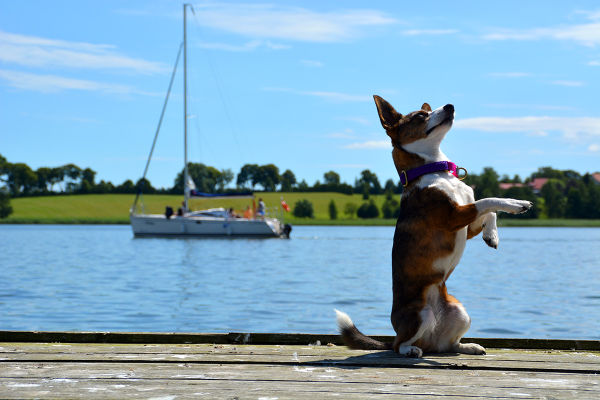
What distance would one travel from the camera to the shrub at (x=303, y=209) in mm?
101438

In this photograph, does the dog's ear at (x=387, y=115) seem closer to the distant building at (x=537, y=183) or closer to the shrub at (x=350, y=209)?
the shrub at (x=350, y=209)

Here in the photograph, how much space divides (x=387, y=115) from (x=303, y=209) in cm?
9692

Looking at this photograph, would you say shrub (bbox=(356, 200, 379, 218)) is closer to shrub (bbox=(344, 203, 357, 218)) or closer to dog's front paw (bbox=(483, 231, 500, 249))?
shrub (bbox=(344, 203, 357, 218))

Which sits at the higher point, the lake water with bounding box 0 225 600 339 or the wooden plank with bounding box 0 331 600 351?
the wooden plank with bounding box 0 331 600 351

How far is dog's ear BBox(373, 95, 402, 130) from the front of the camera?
452 cm

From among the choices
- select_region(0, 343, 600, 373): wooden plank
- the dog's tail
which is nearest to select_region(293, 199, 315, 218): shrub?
the dog's tail

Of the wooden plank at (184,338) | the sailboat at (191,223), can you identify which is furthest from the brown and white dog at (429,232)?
the sailboat at (191,223)

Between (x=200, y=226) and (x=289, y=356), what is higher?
(x=289, y=356)

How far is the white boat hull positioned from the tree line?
4419 cm

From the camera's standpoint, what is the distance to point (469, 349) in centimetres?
439

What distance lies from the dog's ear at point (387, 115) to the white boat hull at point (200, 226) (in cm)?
4412

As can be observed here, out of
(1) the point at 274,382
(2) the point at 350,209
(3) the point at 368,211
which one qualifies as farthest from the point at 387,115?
(3) the point at 368,211

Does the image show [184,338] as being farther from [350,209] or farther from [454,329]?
[350,209]

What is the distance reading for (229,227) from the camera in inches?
1949
